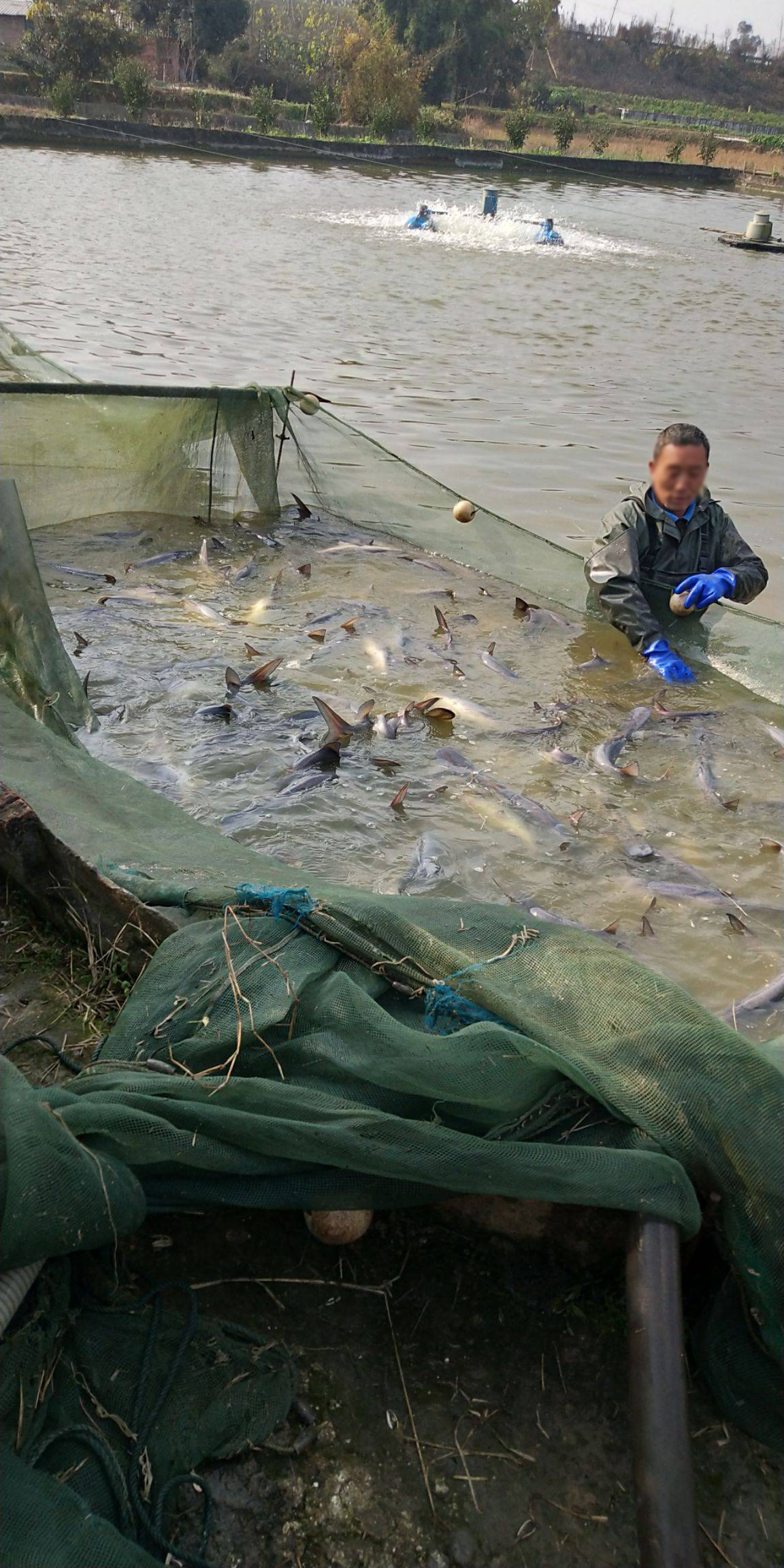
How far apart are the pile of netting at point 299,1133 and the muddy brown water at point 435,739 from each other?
0.67 m

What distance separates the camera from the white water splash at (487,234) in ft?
85.8

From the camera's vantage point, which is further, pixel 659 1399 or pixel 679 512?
pixel 679 512

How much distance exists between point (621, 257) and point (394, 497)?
70.9ft

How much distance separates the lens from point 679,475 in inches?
224

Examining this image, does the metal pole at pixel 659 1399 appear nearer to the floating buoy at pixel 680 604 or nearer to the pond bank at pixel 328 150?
the floating buoy at pixel 680 604

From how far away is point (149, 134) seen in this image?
38.0 m

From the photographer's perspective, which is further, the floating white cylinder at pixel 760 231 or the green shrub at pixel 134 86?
the green shrub at pixel 134 86

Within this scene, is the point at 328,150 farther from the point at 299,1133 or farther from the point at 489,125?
the point at 299,1133

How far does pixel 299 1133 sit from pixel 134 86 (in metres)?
48.4

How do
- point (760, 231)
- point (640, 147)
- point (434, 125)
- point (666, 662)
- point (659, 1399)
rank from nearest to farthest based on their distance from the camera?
1. point (659, 1399)
2. point (666, 662)
3. point (760, 231)
4. point (434, 125)
5. point (640, 147)

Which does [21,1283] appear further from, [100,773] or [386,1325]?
[100,773]

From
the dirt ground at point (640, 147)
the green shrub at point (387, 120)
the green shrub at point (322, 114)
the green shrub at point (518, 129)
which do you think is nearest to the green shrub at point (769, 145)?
the dirt ground at point (640, 147)

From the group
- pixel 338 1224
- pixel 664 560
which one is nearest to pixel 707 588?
pixel 664 560

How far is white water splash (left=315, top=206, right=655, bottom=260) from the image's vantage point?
85.8ft
